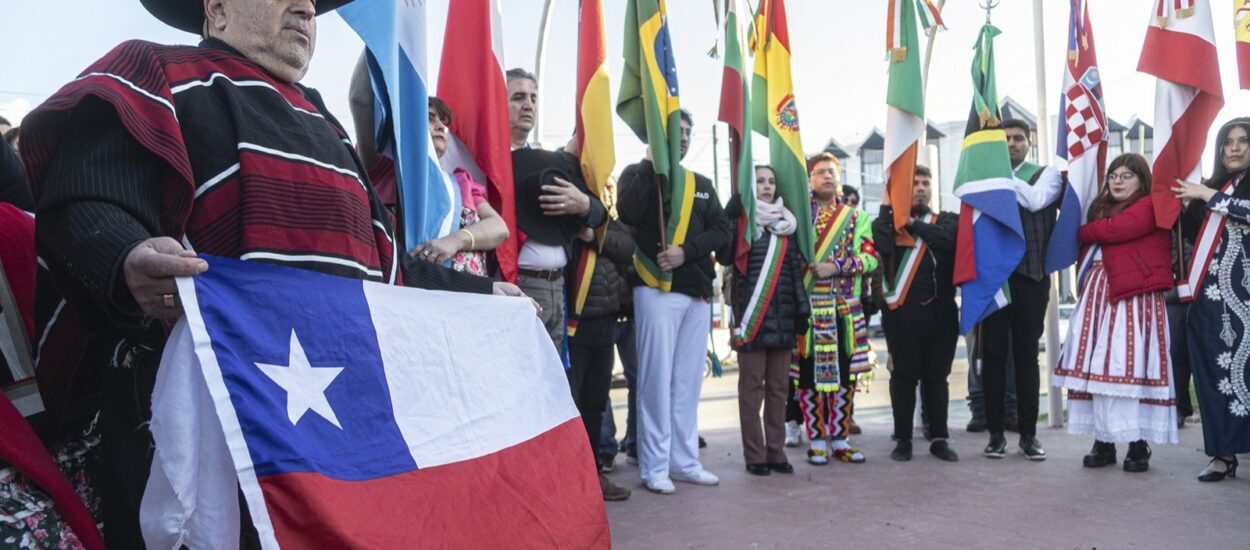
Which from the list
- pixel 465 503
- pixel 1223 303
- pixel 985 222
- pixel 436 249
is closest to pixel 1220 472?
pixel 1223 303

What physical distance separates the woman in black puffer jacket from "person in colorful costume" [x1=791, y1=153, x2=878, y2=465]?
285mm

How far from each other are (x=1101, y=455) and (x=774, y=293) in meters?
2.31

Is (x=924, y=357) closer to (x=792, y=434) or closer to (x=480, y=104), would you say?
(x=792, y=434)

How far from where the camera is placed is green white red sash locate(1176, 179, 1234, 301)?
575 centimetres

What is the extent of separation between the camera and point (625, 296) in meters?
5.88

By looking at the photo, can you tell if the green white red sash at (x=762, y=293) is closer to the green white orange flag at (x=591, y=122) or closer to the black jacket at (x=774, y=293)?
the black jacket at (x=774, y=293)

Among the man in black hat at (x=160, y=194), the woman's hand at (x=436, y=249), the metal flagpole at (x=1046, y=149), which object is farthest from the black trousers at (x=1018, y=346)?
the man in black hat at (x=160, y=194)

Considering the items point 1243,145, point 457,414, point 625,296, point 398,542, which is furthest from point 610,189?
point 398,542

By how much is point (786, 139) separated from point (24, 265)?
5.20 m

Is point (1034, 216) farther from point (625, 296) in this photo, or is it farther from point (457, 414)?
point (457, 414)

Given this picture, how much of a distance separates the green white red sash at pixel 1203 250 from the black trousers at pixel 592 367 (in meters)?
3.50

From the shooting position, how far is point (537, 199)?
4.84m

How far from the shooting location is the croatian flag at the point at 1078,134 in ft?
21.4

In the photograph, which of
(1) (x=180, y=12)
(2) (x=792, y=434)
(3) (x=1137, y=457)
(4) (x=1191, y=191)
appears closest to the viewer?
(1) (x=180, y=12)
